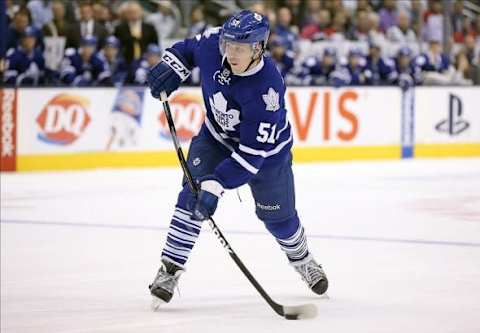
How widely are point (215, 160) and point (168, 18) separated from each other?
348 inches

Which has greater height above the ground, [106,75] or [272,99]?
[272,99]

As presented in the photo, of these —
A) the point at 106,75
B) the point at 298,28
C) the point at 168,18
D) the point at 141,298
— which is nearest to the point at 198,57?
the point at 141,298

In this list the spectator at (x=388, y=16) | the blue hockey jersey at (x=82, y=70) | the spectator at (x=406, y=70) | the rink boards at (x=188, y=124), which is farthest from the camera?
the spectator at (x=388, y=16)

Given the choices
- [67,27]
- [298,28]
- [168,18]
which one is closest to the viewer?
[67,27]

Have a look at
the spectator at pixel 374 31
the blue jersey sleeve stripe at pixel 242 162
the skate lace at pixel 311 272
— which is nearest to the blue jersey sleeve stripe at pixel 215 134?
the blue jersey sleeve stripe at pixel 242 162

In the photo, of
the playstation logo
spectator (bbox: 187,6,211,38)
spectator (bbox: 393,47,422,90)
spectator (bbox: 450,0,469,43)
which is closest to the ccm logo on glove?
spectator (bbox: 187,6,211,38)

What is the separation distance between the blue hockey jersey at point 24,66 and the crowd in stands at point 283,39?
0.4 inches

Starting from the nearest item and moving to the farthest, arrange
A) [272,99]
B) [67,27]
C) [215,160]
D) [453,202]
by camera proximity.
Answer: [272,99], [215,160], [453,202], [67,27]

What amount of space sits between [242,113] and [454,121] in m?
10.6

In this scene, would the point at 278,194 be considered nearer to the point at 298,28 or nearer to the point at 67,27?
the point at 67,27

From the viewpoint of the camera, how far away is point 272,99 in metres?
4.80

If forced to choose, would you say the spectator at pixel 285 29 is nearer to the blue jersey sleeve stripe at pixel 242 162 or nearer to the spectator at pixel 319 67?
the spectator at pixel 319 67

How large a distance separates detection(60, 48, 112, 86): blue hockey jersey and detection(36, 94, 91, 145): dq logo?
227 millimetres

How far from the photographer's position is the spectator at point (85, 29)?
12.4m
